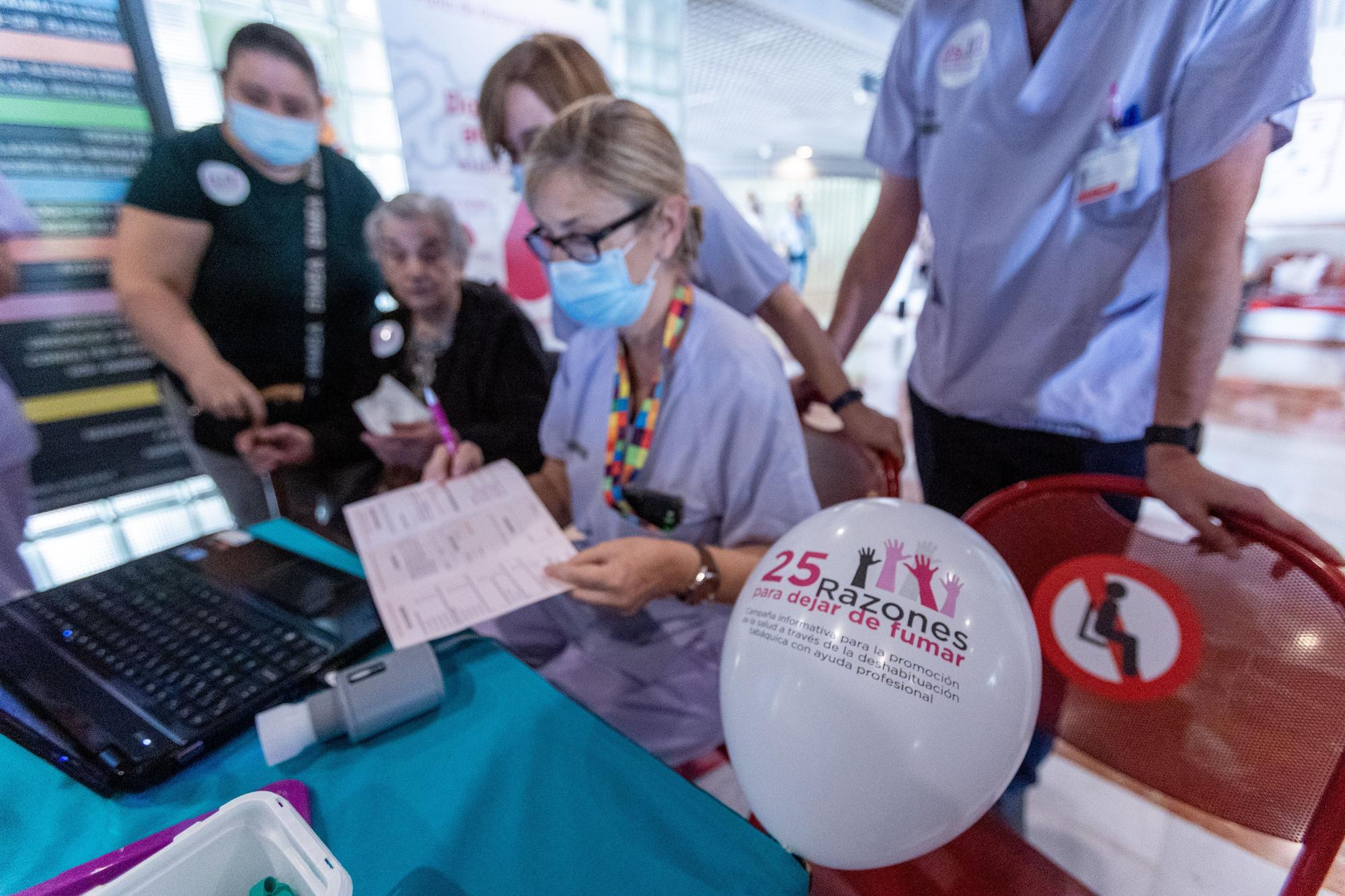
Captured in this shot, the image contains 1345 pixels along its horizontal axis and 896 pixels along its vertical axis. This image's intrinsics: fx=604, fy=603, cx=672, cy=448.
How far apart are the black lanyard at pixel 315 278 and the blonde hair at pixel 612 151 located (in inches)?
40.1

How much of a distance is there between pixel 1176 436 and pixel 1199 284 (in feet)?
0.70

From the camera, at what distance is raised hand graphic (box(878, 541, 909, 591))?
0.53 metres

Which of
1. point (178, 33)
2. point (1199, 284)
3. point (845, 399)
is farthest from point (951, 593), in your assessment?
point (178, 33)

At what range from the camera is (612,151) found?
964 millimetres

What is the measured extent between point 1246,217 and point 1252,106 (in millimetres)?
143

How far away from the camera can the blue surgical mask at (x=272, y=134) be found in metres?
1.53

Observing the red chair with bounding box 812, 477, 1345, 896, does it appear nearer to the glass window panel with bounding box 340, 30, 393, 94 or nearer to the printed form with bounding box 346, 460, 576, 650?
the printed form with bounding box 346, 460, 576, 650

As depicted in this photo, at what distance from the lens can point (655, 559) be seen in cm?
81

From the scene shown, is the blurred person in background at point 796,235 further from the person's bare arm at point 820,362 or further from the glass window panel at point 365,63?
the person's bare arm at point 820,362

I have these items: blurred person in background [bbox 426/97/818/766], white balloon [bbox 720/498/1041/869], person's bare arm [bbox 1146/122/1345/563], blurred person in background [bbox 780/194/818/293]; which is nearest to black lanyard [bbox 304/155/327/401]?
blurred person in background [bbox 426/97/818/766]

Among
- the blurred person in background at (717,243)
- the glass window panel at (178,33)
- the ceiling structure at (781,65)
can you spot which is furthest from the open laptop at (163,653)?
the ceiling structure at (781,65)

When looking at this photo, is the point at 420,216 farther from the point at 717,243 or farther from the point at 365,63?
the point at 717,243

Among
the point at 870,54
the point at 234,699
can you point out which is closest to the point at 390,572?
the point at 234,699

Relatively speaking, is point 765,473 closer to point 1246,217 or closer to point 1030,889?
point 1030,889
